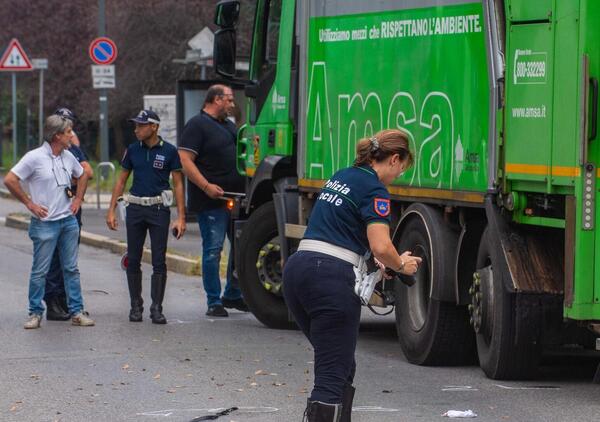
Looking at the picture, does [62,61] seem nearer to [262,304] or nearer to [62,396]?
[262,304]

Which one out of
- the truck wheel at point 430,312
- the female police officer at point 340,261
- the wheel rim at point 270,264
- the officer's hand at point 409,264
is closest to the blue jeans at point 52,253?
the wheel rim at point 270,264

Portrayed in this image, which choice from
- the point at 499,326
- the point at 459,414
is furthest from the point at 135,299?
the point at 459,414

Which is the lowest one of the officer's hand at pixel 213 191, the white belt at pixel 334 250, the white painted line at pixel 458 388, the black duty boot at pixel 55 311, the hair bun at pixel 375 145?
the black duty boot at pixel 55 311

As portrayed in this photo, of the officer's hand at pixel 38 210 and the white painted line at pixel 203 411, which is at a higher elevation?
the officer's hand at pixel 38 210

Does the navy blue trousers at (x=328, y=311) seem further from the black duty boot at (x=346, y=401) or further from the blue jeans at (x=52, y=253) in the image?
the blue jeans at (x=52, y=253)

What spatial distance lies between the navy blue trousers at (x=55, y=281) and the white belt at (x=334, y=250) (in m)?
6.36

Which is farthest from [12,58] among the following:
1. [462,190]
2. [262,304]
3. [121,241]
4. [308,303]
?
[308,303]

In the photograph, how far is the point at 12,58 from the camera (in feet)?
108

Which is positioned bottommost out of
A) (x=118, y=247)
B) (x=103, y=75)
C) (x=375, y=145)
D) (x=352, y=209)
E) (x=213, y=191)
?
(x=118, y=247)

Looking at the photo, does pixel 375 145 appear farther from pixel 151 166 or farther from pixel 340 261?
pixel 151 166

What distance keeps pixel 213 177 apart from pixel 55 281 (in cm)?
166

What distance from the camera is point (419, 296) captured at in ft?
34.9

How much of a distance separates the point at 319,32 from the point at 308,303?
17.3ft

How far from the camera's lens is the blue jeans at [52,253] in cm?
1270
